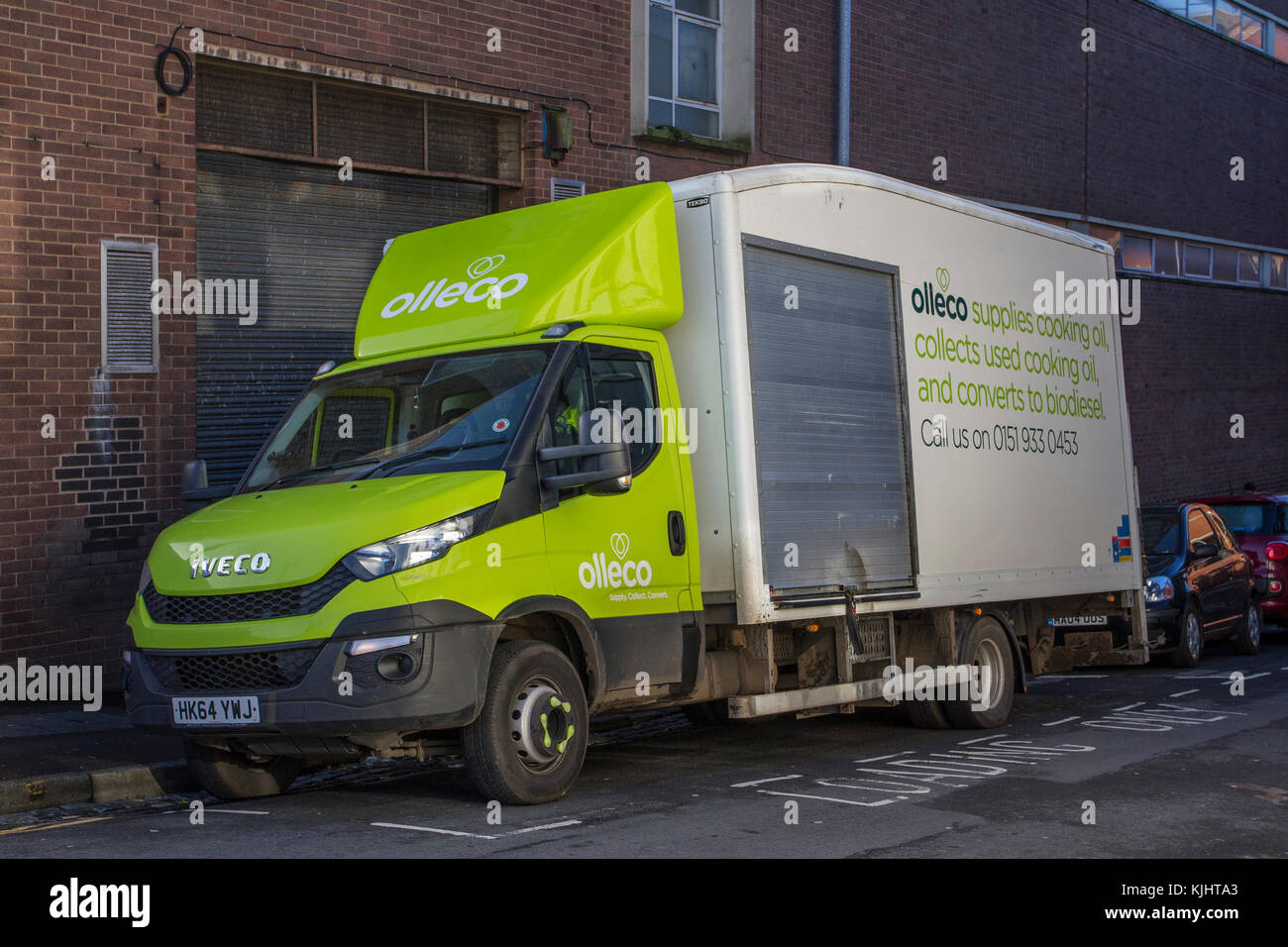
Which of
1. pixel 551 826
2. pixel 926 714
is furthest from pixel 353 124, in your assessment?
pixel 551 826

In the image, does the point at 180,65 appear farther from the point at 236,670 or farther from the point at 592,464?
the point at 236,670

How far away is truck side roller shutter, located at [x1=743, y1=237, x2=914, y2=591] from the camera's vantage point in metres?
8.93

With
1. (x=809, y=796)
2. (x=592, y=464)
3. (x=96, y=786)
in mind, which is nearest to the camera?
(x=592, y=464)

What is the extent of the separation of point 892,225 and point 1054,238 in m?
2.45

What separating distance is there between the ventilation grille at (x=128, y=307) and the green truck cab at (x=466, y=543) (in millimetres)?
3879

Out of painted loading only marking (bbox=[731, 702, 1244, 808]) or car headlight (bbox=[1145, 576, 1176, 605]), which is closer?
painted loading only marking (bbox=[731, 702, 1244, 808])

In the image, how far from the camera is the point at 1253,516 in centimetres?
1852

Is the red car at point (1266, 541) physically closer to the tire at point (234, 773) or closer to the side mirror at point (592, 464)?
the side mirror at point (592, 464)

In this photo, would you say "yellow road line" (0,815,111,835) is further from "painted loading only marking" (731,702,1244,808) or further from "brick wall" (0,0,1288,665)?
"brick wall" (0,0,1288,665)

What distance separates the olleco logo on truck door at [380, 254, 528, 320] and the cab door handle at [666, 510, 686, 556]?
1510 mm

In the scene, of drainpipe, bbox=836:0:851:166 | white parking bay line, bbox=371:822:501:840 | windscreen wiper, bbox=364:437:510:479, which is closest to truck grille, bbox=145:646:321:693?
white parking bay line, bbox=371:822:501:840

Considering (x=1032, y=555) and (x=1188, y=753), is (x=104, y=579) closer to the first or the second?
(x=1032, y=555)

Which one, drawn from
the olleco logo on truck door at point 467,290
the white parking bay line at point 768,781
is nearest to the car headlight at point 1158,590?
the white parking bay line at point 768,781

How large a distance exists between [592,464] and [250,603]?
71.4 inches
